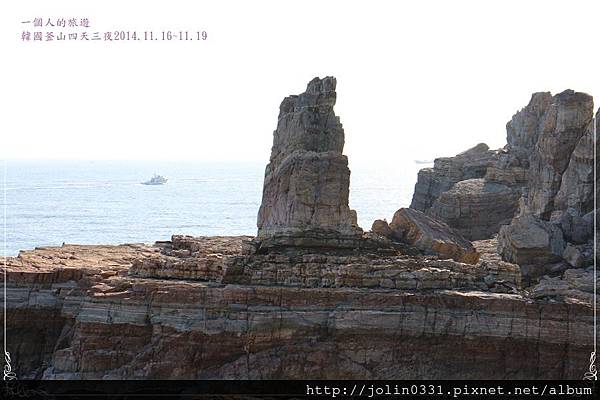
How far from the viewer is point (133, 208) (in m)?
121

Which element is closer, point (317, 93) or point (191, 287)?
point (191, 287)

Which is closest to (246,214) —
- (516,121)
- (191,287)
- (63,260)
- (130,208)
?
(130,208)

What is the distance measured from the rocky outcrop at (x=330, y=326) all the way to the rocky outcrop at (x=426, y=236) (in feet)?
13.4

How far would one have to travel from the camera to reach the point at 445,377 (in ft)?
114

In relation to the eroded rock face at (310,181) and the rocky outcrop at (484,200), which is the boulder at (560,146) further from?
the eroded rock face at (310,181)

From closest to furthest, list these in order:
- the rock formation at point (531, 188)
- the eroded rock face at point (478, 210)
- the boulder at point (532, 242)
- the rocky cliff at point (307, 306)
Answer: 1. the rocky cliff at point (307, 306)
2. the boulder at point (532, 242)
3. the rock formation at point (531, 188)
4. the eroded rock face at point (478, 210)

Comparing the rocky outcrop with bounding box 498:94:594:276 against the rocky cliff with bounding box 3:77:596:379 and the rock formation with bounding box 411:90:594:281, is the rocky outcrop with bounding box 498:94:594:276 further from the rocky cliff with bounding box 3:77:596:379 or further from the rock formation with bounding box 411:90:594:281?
the rocky cliff with bounding box 3:77:596:379

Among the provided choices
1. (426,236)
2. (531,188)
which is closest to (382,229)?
(426,236)

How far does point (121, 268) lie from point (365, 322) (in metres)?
10.7

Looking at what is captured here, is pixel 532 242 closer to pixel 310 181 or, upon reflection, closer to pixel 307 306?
pixel 310 181

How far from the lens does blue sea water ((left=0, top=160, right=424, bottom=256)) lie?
88.4 meters

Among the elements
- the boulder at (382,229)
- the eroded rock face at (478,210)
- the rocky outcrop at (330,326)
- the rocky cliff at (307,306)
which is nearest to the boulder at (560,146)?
the rocky cliff at (307,306)

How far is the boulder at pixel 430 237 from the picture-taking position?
41.4m

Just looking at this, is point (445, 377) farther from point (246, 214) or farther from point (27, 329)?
point (246, 214)
